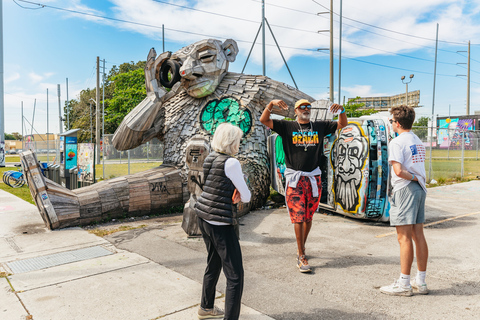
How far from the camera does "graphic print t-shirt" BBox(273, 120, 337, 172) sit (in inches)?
152

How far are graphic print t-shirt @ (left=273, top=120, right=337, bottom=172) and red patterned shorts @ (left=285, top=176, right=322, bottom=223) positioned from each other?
0.55 ft

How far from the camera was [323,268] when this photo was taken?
150 inches

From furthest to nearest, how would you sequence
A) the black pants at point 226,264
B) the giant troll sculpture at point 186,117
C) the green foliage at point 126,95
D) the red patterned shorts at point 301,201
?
the green foliage at point 126,95 < the giant troll sculpture at point 186,117 < the red patterned shorts at point 301,201 < the black pants at point 226,264

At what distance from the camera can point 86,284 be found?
3398mm

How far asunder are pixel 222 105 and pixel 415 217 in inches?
155

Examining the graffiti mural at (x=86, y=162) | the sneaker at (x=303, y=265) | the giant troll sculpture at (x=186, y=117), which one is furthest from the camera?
the graffiti mural at (x=86, y=162)

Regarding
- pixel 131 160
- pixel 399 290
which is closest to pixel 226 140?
pixel 399 290

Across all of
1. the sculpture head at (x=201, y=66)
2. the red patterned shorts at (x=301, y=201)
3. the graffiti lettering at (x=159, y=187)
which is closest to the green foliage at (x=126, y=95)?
the sculpture head at (x=201, y=66)

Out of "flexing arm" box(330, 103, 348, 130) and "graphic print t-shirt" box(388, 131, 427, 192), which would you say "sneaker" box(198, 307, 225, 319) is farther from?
"flexing arm" box(330, 103, 348, 130)

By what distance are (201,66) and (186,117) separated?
3.07ft

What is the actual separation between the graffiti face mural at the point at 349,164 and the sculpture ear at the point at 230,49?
2.37m

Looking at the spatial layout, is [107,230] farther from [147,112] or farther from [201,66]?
[201,66]

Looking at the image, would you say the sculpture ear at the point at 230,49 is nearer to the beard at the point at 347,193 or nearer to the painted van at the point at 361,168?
the painted van at the point at 361,168

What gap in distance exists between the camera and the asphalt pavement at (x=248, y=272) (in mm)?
2875
